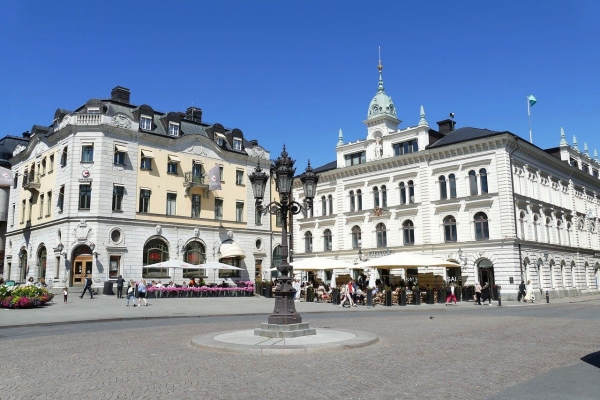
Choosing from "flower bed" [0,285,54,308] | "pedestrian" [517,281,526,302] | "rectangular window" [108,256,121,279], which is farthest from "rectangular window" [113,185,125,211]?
"pedestrian" [517,281,526,302]

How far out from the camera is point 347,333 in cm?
1448

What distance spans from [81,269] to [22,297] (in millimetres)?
15900

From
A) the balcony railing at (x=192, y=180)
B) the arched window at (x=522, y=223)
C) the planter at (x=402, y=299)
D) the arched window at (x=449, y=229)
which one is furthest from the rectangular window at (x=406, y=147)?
the balcony railing at (x=192, y=180)

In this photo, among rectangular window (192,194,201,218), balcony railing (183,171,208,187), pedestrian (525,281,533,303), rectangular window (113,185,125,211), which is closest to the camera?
pedestrian (525,281,533,303)

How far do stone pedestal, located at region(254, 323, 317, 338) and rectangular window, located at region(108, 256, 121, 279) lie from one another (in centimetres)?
3156

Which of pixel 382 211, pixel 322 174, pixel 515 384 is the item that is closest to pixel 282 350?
pixel 515 384

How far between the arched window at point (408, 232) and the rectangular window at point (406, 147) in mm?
6228

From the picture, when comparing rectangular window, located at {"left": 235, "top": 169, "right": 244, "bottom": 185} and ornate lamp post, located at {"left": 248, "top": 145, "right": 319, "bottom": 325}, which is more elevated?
rectangular window, located at {"left": 235, "top": 169, "right": 244, "bottom": 185}

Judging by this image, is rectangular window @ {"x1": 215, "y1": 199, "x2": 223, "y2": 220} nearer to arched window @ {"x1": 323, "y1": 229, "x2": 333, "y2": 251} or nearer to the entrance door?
arched window @ {"x1": 323, "y1": 229, "x2": 333, "y2": 251}

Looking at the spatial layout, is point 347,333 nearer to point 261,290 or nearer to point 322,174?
point 261,290

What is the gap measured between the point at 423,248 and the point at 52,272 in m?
30.7

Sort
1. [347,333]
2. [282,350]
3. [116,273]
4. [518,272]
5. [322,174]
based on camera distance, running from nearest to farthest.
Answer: [282,350], [347,333], [518,272], [116,273], [322,174]

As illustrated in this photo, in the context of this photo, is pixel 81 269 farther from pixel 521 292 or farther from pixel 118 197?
pixel 521 292

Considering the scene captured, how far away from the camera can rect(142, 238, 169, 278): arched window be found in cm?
4494
